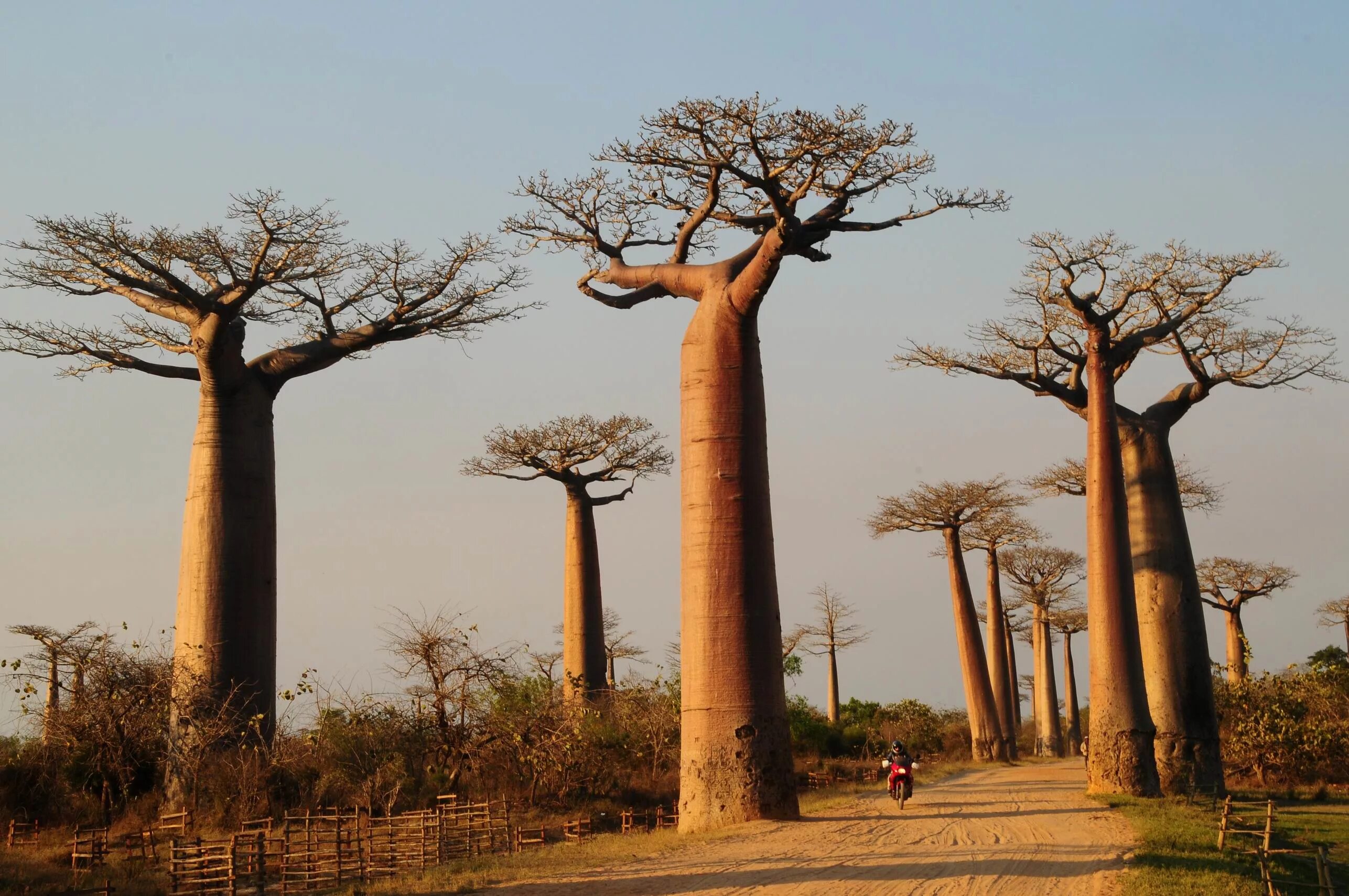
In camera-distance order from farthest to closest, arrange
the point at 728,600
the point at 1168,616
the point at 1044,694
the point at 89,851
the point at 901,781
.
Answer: the point at 1044,694, the point at 1168,616, the point at 901,781, the point at 728,600, the point at 89,851

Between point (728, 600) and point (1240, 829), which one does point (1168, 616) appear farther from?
point (728, 600)

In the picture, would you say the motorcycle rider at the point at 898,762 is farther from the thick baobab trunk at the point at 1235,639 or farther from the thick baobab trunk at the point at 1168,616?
the thick baobab trunk at the point at 1235,639

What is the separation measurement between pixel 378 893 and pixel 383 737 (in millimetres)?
6142

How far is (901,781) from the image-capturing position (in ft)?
40.2

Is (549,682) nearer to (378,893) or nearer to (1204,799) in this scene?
(1204,799)

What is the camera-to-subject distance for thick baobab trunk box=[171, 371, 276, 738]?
44.5 feet

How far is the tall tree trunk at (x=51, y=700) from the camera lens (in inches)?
519

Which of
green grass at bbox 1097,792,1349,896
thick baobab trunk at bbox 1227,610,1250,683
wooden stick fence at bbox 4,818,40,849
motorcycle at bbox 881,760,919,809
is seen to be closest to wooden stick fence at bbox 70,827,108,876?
wooden stick fence at bbox 4,818,40,849

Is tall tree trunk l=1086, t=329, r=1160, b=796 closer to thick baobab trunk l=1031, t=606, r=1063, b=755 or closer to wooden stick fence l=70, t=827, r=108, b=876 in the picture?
wooden stick fence l=70, t=827, r=108, b=876

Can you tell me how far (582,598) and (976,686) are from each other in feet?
27.9

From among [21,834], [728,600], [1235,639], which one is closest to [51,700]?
[21,834]

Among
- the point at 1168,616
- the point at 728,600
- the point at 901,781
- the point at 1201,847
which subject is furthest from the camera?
the point at 1168,616

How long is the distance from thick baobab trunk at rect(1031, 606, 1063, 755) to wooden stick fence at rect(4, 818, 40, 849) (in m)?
24.8

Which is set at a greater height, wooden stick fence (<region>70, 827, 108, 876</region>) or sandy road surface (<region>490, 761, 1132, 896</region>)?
wooden stick fence (<region>70, 827, 108, 876</region>)
